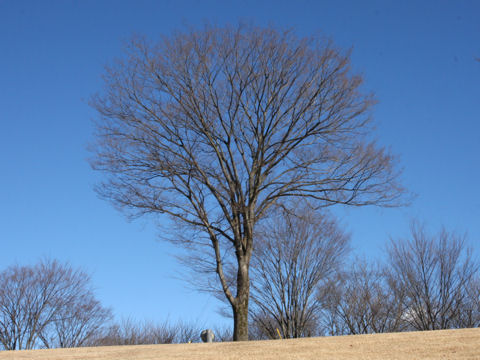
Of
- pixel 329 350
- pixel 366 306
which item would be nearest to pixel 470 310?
pixel 366 306

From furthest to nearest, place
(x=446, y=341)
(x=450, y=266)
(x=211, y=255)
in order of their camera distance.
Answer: (x=450, y=266) < (x=211, y=255) < (x=446, y=341)

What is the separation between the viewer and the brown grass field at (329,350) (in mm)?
8250

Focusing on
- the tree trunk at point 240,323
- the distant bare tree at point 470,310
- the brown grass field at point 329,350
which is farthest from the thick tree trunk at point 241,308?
the distant bare tree at point 470,310

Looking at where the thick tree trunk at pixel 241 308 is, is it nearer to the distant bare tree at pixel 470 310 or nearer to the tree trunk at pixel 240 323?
the tree trunk at pixel 240 323

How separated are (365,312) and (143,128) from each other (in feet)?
56.0

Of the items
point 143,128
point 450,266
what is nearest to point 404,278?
point 450,266

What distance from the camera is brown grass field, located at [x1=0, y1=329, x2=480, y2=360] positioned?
8.25 metres

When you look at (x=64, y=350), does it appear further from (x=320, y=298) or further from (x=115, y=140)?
(x=320, y=298)

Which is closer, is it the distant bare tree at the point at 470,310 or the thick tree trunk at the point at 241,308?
the thick tree trunk at the point at 241,308

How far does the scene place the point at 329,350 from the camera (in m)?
9.02

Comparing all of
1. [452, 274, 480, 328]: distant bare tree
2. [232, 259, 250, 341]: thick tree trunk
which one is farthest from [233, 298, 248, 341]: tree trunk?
[452, 274, 480, 328]: distant bare tree

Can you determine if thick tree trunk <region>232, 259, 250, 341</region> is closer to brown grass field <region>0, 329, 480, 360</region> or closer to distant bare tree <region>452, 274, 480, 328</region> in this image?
brown grass field <region>0, 329, 480, 360</region>

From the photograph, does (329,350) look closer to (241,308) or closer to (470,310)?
(241,308)

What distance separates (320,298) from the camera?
76.9ft
